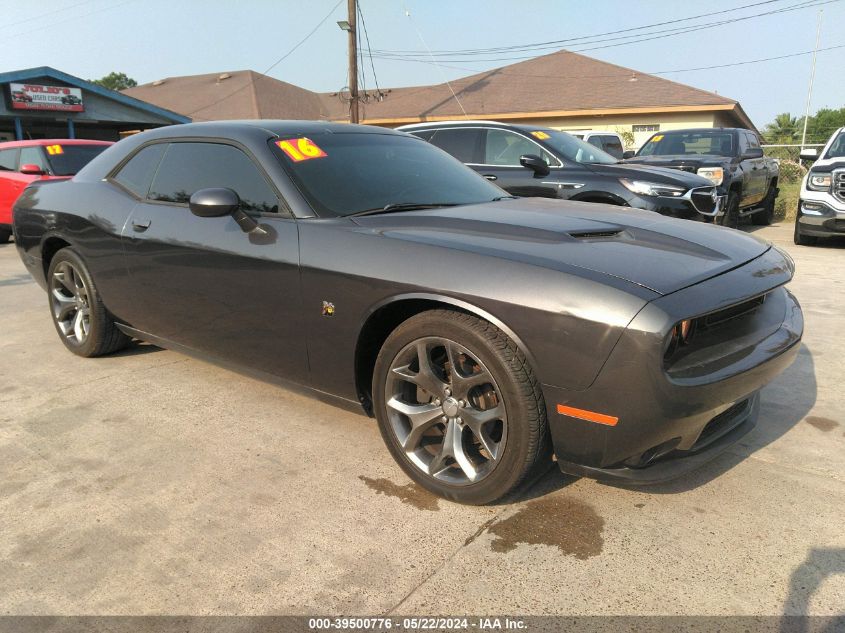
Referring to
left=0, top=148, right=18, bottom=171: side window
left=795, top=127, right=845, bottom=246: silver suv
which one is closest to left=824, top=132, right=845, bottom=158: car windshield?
left=795, top=127, right=845, bottom=246: silver suv

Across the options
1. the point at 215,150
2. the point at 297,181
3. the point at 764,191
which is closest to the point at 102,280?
the point at 215,150

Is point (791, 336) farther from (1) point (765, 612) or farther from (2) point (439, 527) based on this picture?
(2) point (439, 527)

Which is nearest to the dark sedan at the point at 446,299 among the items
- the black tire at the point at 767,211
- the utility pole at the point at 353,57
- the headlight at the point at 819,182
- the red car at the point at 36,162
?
the red car at the point at 36,162

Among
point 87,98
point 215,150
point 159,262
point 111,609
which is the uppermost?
point 87,98

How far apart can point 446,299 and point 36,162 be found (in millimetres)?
9309

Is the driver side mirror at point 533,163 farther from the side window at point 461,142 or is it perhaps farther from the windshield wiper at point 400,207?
the windshield wiper at point 400,207

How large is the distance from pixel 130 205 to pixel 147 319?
2.20 feet

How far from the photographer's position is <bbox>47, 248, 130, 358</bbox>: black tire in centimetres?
416

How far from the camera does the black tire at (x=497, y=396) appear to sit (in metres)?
2.27

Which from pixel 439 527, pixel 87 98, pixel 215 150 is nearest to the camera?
pixel 439 527

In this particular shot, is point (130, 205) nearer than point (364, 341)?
No

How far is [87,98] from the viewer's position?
22.8 m

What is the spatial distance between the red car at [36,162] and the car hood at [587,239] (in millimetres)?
7883

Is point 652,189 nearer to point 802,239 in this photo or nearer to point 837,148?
point 802,239
